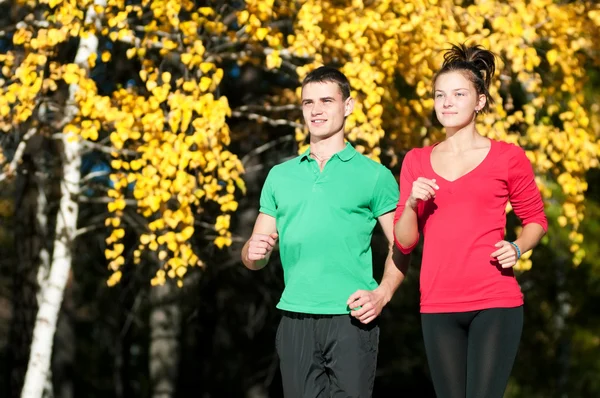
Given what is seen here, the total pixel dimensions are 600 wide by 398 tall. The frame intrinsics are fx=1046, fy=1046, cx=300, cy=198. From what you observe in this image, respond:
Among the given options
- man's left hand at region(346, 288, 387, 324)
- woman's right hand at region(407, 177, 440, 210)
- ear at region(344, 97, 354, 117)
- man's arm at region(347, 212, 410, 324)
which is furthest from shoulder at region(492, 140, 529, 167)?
man's left hand at region(346, 288, 387, 324)

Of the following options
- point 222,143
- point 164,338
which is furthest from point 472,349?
point 164,338

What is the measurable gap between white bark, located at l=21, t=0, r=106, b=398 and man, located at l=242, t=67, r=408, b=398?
4.19 metres

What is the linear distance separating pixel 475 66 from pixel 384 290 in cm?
104

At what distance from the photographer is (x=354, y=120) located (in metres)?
7.56

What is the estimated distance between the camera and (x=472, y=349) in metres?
4.27

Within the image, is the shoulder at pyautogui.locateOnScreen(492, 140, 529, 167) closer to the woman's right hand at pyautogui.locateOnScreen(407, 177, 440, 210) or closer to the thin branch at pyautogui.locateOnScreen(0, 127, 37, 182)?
the woman's right hand at pyautogui.locateOnScreen(407, 177, 440, 210)

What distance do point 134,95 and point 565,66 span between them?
3466 mm

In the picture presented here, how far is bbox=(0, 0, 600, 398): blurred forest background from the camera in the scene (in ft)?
24.9

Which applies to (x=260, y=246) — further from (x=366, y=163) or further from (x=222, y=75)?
(x=222, y=75)

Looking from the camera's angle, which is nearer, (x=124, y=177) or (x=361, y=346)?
(x=361, y=346)

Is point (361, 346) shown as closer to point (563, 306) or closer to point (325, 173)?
point (325, 173)

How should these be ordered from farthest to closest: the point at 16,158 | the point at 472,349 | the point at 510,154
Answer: the point at 16,158, the point at 510,154, the point at 472,349

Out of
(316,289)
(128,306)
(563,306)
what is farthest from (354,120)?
(563,306)

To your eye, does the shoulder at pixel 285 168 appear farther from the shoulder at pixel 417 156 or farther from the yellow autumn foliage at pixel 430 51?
the yellow autumn foliage at pixel 430 51
